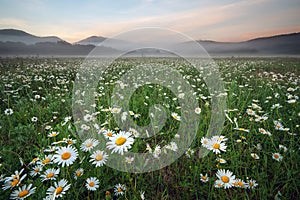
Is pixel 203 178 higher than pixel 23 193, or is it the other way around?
pixel 23 193

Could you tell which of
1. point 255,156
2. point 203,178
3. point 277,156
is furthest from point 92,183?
point 277,156

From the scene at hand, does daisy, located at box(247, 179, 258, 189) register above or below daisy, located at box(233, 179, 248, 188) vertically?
below

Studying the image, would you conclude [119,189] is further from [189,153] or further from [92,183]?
[189,153]

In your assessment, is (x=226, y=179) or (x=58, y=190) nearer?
(x=58, y=190)

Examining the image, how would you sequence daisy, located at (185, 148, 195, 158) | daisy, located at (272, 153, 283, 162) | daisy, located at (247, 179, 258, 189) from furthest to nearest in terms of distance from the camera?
daisy, located at (185, 148, 195, 158) → daisy, located at (272, 153, 283, 162) → daisy, located at (247, 179, 258, 189)

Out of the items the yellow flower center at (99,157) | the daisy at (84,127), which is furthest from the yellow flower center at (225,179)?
the daisy at (84,127)

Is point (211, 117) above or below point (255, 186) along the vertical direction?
above

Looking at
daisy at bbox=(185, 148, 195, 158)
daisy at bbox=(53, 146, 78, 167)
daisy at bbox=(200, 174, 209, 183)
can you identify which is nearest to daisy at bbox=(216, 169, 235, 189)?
daisy at bbox=(200, 174, 209, 183)

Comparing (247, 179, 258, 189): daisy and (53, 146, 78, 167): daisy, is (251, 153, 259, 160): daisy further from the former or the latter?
(53, 146, 78, 167): daisy

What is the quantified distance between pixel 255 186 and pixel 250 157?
1.39 feet

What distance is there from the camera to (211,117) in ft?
8.37

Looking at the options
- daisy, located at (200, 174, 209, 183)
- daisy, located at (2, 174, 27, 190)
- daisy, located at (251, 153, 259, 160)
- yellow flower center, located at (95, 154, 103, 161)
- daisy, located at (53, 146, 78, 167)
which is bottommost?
daisy, located at (200, 174, 209, 183)

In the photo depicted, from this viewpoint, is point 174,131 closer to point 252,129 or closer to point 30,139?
point 252,129

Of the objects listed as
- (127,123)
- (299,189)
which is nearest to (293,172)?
(299,189)
